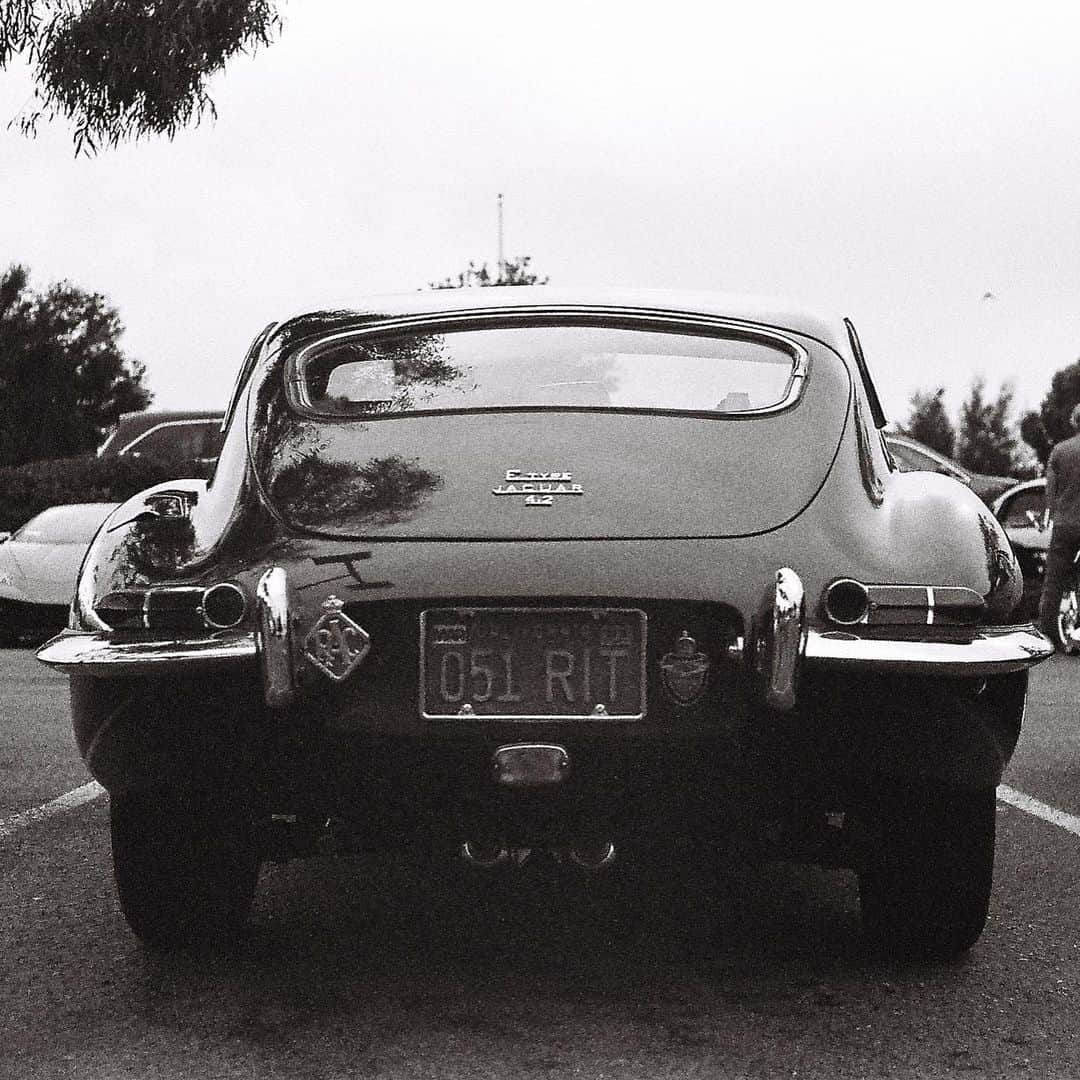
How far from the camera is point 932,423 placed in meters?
60.7

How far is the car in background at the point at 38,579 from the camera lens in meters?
13.5

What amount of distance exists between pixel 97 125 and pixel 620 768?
12.8m

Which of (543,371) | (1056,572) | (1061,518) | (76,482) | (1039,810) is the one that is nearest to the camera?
(543,371)

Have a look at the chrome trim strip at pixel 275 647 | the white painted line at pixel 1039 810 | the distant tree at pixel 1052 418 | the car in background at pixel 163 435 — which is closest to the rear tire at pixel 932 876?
the chrome trim strip at pixel 275 647

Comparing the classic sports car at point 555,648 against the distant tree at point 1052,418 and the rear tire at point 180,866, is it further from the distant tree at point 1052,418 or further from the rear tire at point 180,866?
the distant tree at point 1052,418

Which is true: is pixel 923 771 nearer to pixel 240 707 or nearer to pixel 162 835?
pixel 240 707

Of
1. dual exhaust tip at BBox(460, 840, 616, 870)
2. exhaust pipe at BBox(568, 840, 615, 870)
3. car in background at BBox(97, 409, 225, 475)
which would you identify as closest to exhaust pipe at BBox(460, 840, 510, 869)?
dual exhaust tip at BBox(460, 840, 616, 870)

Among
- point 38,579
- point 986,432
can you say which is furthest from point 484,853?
point 986,432

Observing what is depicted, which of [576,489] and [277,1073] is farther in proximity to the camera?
[576,489]

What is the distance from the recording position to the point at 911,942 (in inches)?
150

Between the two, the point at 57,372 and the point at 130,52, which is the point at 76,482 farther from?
the point at 57,372

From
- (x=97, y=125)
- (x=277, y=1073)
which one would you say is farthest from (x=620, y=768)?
(x=97, y=125)

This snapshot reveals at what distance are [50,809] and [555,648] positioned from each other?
10.0ft

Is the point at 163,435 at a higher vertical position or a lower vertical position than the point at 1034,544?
higher
